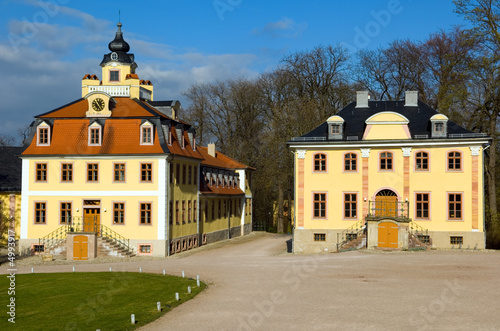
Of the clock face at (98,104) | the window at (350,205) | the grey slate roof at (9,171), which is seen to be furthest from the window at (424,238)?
the grey slate roof at (9,171)

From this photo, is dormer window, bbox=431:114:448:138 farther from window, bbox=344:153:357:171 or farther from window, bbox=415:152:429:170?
window, bbox=344:153:357:171

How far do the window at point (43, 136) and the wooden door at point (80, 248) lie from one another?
6.68m

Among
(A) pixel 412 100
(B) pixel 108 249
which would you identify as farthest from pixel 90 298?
(A) pixel 412 100

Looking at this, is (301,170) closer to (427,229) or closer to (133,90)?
(427,229)

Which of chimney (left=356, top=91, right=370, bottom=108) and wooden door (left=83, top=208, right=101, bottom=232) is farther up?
chimney (left=356, top=91, right=370, bottom=108)

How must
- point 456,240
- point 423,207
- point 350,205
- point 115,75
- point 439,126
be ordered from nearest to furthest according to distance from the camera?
1. point 456,240
2. point 439,126
3. point 423,207
4. point 350,205
5. point 115,75

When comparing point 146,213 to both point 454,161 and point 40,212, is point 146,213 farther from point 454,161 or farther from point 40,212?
point 454,161

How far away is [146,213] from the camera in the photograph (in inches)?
1503

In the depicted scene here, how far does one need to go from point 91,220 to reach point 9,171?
459 inches

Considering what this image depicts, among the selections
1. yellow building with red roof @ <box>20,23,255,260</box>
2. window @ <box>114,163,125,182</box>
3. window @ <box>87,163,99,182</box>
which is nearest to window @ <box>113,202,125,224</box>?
yellow building with red roof @ <box>20,23,255,260</box>

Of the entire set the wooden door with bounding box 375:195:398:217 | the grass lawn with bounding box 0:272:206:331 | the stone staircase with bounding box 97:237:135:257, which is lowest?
the grass lawn with bounding box 0:272:206:331

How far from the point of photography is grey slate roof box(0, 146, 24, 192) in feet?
146

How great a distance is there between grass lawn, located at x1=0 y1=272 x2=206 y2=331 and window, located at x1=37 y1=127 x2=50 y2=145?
12.0 m

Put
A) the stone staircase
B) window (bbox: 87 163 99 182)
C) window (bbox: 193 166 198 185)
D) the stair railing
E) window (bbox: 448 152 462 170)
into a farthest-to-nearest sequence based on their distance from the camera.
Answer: window (bbox: 193 166 198 185) → the stair railing → window (bbox: 448 152 462 170) → window (bbox: 87 163 99 182) → the stone staircase
